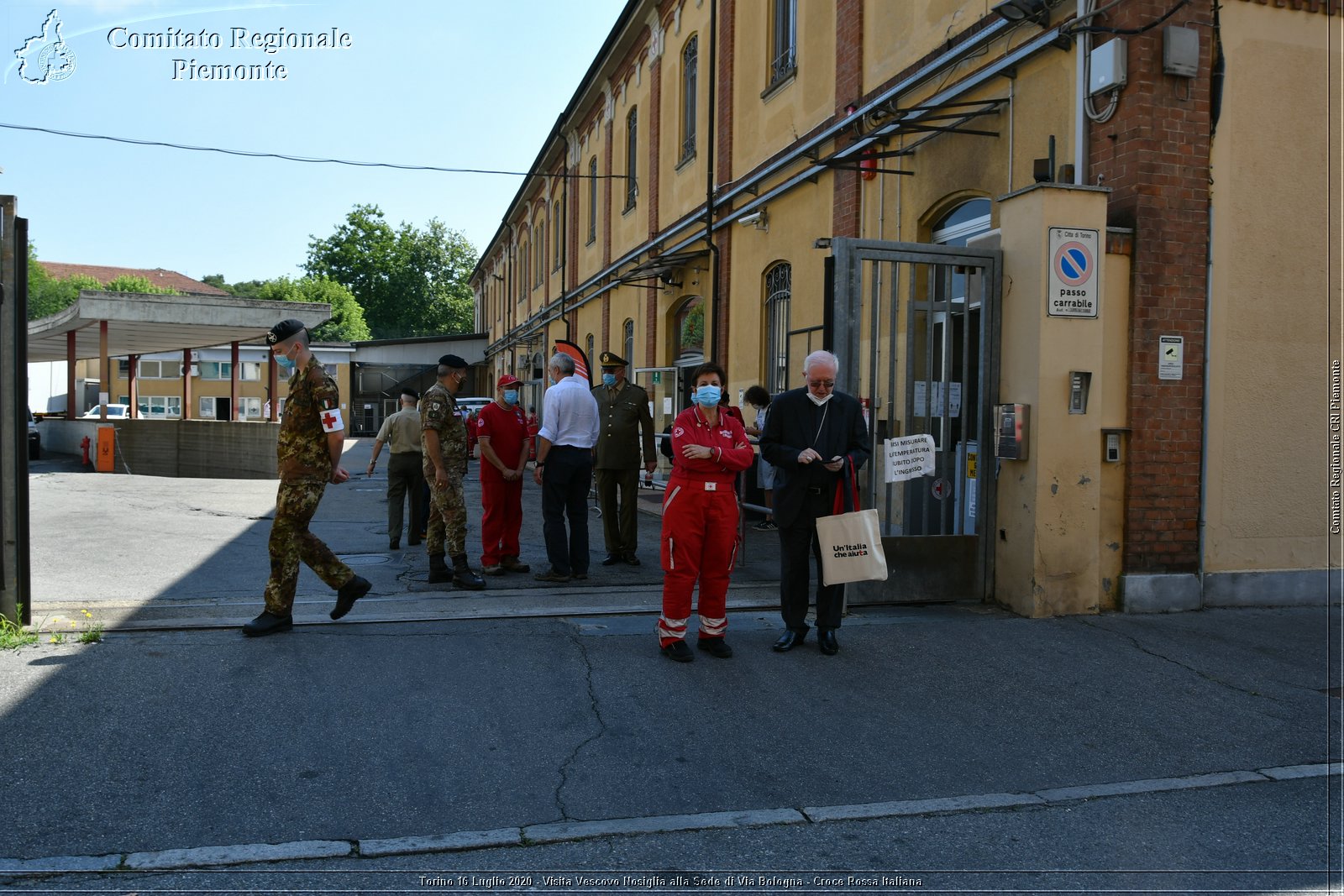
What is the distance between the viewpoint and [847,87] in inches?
475

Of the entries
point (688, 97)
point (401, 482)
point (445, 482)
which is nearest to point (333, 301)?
point (688, 97)

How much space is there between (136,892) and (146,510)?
12224mm

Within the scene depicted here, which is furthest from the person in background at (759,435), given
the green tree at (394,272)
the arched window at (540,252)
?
Result: the green tree at (394,272)

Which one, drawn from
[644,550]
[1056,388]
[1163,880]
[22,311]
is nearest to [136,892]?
[1163,880]

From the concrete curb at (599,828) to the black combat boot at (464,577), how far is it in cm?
465

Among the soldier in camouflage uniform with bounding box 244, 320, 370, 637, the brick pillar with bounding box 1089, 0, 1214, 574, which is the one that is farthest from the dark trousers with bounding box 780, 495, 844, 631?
the soldier in camouflage uniform with bounding box 244, 320, 370, 637

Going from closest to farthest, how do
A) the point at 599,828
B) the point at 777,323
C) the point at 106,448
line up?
the point at 599,828
the point at 777,323
the point at 106,448

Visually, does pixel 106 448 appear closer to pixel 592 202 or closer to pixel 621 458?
pixel 592 202

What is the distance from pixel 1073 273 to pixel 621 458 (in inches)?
172

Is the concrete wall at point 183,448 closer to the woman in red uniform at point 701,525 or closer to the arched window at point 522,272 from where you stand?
the arched window at point 522,272

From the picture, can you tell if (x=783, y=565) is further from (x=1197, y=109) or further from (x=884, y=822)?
(x=1197, y=109)

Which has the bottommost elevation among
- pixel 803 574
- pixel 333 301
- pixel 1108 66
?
pixel 803 574

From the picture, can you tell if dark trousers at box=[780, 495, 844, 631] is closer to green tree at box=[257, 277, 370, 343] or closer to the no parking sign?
the no parking sign

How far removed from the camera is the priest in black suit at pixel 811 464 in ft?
20.8
